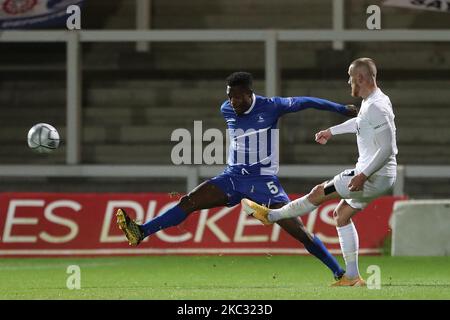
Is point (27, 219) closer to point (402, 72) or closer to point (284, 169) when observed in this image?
point (284, 169)

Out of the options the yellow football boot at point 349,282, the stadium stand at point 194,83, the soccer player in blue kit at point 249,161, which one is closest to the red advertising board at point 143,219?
the soccer player in blue kit at point 249,161

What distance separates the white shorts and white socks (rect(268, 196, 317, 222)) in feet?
0.90

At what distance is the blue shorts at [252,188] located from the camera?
9859mm

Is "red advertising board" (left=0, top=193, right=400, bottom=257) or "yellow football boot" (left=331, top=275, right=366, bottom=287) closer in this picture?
"yellow football boot" (left=331, top=275, right=366, bottom=287)

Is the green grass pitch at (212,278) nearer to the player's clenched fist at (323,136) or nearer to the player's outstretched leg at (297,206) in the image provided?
the player's outstretched leg at (297,206)

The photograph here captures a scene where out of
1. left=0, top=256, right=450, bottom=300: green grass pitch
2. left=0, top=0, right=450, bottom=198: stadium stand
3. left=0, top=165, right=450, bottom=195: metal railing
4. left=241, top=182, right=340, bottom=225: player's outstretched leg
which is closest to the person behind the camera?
left=0, top=256, right=450, bottom=300: green grass pitch

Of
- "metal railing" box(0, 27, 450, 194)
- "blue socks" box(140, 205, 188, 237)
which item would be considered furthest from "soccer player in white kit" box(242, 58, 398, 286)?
"metal railing" box(0, 27, 450, 194)

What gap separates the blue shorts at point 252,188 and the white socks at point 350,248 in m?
0.66

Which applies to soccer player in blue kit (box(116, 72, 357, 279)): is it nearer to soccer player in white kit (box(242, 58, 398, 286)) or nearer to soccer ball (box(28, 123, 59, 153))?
soccer player in white kit (box(242, 58, 398, 286))

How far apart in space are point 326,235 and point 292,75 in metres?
6.09

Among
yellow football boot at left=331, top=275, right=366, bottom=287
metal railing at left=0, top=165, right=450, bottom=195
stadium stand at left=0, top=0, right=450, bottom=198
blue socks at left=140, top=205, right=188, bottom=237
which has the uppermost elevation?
stadium stand at left=0, top=0, right=450, bottom=198

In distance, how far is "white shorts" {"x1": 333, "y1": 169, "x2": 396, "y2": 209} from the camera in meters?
9.13

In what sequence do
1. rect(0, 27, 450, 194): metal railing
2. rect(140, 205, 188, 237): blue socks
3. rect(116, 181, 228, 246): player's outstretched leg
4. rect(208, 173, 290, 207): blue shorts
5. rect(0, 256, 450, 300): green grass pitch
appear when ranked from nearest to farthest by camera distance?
Result: rect(0, 256, 450, 300): green grass pitch < rect(208, 173, 290, 207): blue shorts < rect(116, 181, 228, 246): player's outstretched leg < rect(140, 205, 188, 237): blue socks < rect(0, 27, 450, 194): metal railing

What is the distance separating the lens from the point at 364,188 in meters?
9.23
